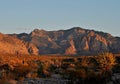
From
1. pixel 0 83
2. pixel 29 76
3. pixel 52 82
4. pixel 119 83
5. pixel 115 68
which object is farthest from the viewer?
pixel 115 68

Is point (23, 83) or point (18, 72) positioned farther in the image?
point (18, 72)

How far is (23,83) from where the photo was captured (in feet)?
119

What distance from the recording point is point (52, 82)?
39719mm

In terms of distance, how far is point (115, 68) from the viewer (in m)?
48.0

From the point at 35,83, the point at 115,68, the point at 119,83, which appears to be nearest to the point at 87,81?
the point at 119,83

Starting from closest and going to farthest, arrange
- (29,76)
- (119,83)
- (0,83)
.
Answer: (0,83) < (119,83) < (29,76)

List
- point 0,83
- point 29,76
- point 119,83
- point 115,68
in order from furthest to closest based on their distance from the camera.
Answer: point 115,68
point 29,76
point 119,83
point 0,83

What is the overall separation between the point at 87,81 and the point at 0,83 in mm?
8500

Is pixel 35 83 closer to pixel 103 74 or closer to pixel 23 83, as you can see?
pixel 23 83

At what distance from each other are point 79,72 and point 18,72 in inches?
443

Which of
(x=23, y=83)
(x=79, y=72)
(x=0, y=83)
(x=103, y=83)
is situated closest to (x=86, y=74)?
(x=79, y=72)

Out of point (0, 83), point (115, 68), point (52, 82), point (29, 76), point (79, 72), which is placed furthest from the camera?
point (115, 68)

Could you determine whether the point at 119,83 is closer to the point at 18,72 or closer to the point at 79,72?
the point at 79,72

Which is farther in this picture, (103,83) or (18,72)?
(18,72)
